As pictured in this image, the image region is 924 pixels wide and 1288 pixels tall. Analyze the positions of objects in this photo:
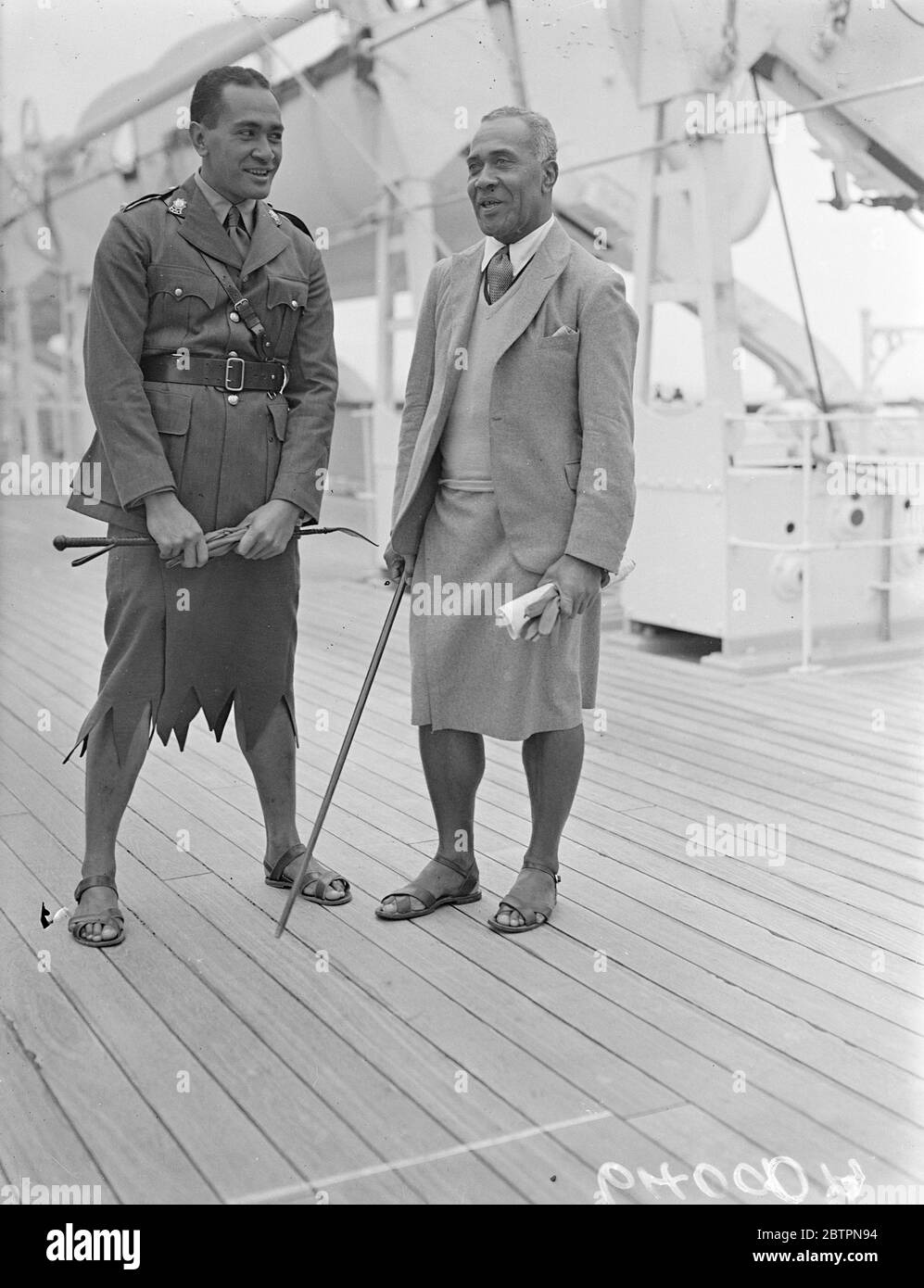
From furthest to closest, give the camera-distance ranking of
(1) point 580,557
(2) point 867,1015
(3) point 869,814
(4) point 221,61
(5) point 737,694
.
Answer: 1. (4) point 221,61
2. (5) point 737,694
3. (3) point 869,814
4. (1) point 580,557
5. (2) point 867,1015

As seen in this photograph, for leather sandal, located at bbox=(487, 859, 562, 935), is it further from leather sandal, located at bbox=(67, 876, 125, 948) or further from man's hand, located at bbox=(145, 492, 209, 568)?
man's hand, located at bbox=(145, 492, 209, 568)

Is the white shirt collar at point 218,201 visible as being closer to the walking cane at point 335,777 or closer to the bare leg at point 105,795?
the walking cane at point 335,777

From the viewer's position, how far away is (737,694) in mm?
4906

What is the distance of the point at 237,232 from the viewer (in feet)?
8.57

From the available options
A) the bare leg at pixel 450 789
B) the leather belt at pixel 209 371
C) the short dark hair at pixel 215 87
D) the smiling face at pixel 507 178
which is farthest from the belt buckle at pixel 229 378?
the bare leg at pixel 450 789

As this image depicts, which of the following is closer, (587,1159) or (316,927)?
(587,1159)

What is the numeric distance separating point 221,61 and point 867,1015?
5.96 metres

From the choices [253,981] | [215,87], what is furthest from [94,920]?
[215,87]

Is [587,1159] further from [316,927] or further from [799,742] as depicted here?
[799,742]

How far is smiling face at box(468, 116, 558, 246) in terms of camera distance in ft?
7.95

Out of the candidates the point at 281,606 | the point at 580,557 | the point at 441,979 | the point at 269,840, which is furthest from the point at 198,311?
the point at 441,979

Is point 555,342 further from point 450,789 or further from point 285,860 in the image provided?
point 285,860

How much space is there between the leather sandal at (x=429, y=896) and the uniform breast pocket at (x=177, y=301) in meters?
1.10

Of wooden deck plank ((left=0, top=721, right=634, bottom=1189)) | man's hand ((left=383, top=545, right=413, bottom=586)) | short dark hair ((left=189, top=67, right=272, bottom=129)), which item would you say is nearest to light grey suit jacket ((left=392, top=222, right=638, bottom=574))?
man's hand ((left=383, top=545, right=413, bottom=586))
